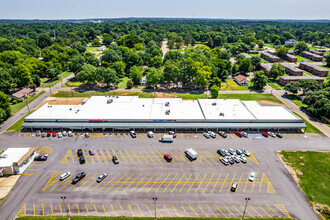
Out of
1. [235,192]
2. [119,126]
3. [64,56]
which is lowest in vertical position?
[235,192]

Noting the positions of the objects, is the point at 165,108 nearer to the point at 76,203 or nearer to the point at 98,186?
the point at 98,186

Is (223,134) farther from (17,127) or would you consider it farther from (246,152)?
(17,127)

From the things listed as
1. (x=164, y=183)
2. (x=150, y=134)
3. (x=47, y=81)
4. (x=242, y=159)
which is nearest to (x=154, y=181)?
(x=164, y=183)

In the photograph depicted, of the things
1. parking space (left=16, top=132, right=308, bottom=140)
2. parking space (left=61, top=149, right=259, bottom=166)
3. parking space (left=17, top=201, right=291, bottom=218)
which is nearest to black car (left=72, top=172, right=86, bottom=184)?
parking space (left=61, top=149, right=259, bottom=166)

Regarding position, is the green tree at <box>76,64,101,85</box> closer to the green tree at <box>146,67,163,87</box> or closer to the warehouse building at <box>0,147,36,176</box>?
the green tree at <box>146,67,163,87</box>

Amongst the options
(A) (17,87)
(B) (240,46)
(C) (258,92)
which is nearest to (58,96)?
(A) (17,87)

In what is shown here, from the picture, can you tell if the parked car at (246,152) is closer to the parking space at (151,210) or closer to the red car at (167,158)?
the parking space at (151,210)
